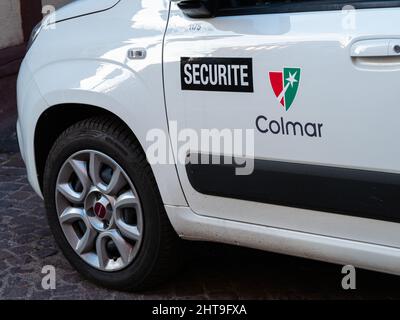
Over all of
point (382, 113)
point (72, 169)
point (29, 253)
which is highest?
point (382, 113)

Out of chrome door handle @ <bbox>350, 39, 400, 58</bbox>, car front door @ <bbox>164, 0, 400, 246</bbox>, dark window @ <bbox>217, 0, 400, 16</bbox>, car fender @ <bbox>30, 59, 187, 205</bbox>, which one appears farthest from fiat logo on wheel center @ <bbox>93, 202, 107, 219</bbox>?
chrome door handle @ <bbox>350, 39, 400, 58</bbox>

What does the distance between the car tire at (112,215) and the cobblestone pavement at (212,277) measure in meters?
0.12

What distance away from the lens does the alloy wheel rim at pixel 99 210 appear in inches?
128

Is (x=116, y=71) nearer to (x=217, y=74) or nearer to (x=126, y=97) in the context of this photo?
(x=126, y=97)

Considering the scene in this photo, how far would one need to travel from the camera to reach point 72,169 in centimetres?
341

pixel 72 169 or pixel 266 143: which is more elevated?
pixel 266 143

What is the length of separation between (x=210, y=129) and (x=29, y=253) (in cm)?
159

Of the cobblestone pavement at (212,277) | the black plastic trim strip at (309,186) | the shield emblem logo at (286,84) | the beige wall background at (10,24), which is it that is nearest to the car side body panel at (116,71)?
the black plastic trim strip at (309,186)

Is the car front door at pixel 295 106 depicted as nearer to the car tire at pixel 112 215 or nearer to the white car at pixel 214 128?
the white car at pixel 214 128

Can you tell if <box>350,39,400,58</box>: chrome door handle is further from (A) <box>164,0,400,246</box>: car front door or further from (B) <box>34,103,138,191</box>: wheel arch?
(B) <box>34,103,138,191</box>: wheel arch

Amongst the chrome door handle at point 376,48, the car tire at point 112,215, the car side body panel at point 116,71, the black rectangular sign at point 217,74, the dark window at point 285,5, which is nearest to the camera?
the chrome door handle at point 376,48
